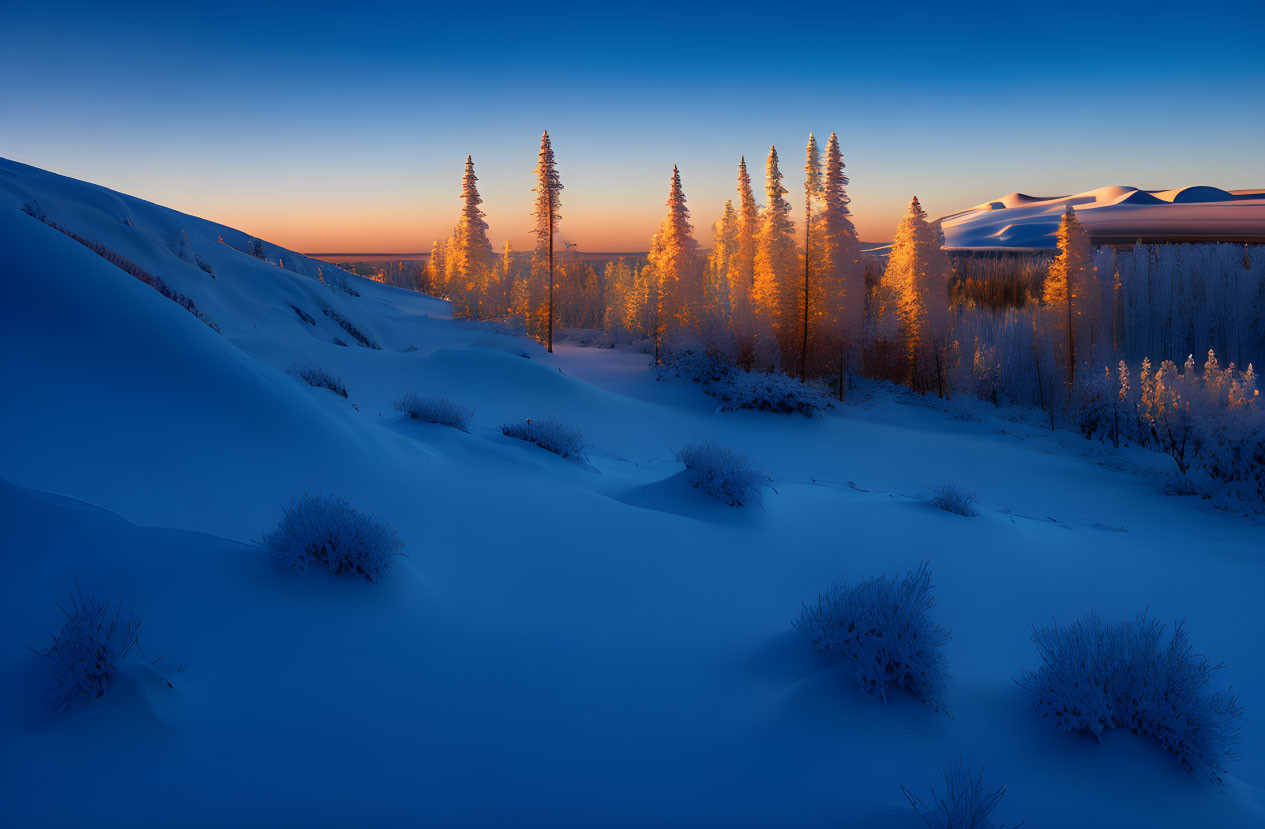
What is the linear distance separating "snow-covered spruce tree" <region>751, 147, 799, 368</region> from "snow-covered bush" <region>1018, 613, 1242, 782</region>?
27.7 m

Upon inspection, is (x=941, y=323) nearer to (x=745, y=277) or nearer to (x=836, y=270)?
(x=836, y=270)

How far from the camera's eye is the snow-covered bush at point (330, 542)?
4258 mm

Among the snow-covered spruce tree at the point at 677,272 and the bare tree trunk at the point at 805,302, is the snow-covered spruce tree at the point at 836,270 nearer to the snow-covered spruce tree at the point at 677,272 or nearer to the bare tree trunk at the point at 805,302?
the bare tree trunk at the point at 805,302

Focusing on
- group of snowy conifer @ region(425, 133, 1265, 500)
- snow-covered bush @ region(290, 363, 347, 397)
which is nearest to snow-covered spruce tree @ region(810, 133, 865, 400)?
group of snowy conifer @ region(425, 133, 1265, 500)

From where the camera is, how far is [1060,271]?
29750 millimetres

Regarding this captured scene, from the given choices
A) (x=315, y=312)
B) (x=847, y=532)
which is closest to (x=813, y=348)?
(x=847, y=532)

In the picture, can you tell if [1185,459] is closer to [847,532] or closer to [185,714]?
[847,532]

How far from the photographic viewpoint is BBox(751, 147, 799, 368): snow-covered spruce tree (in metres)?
31.2

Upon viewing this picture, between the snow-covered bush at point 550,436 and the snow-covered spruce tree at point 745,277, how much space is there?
71.5ft

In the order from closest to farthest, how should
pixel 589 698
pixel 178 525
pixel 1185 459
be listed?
pixel 589 698 → pixel 178 525 → pixel 1185 459

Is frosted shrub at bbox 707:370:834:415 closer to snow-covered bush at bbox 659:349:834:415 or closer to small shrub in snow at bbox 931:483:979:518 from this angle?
snow-covered bush at bbox 659:349:834:415

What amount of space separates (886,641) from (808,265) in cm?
2903

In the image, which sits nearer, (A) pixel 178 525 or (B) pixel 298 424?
(A) pixel 178 525

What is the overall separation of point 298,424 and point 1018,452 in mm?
22310
